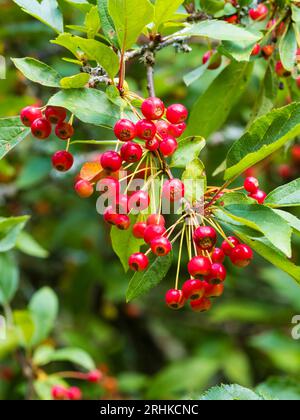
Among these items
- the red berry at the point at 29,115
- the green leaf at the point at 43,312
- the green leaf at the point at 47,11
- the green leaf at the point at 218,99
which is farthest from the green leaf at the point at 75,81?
the green leaf at the point at 43,312

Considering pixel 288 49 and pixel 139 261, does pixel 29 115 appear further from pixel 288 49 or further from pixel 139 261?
pixel 288 49

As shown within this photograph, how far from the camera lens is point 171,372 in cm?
315

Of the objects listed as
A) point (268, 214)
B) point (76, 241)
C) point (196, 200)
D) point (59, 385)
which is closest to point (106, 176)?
point (196, 200)

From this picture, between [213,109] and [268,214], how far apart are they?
0.62 meters

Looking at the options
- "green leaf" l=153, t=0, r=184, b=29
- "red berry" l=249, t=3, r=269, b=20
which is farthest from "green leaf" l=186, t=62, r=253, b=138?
"green leaf" l=153, t=0, r=184, b=29

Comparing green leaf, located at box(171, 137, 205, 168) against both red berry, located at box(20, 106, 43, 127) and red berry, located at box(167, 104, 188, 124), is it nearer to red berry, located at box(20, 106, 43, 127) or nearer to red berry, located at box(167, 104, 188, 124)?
red berry, located at box(167, 104, 188, 124)

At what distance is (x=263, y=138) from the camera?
1195 mm

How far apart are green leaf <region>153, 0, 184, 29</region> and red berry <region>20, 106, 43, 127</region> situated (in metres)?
0.32

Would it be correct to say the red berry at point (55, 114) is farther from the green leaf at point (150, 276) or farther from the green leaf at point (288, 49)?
the green leaf at point (288, 49)

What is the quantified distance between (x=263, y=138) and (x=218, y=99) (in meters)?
0.47

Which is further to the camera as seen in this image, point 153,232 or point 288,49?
point 288,49

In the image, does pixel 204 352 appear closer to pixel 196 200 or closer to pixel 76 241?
pixel 76 241

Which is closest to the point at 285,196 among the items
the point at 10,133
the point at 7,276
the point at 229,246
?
the point at 229,246

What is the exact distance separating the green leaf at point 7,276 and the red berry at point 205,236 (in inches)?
49.6
